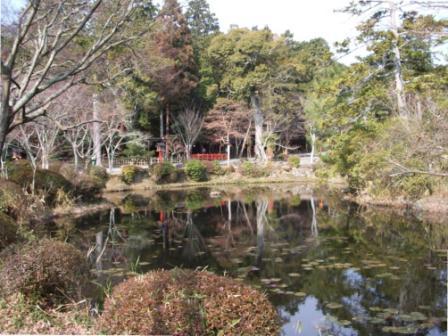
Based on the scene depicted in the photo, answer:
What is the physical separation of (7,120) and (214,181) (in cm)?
2432

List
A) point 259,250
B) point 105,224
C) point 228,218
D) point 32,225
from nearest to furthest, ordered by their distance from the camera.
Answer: point 259,250 < point 32,225 < point 105,224 < point 228,218

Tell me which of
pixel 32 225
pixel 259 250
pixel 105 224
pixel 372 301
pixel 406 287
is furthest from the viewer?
pixel 105 224

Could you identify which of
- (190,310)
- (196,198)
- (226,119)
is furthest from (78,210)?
(226,119)

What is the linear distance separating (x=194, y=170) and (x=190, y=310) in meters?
24.4

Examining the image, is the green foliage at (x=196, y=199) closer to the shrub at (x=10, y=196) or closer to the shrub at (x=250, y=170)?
the shrub at (x=250, y=170)

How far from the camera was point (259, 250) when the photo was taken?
10.7 metres

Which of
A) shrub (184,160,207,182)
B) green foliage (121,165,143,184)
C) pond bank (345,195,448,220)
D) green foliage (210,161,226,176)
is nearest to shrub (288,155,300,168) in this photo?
green foliage (210,161,226,176)

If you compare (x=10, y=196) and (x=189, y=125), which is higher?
(x=189, y=125)

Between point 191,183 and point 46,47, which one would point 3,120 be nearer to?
point 46,47

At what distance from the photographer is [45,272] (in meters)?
5.29

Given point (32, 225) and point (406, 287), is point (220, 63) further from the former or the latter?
point (406, 287)

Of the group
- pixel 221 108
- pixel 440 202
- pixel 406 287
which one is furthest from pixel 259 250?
pixel 221 108

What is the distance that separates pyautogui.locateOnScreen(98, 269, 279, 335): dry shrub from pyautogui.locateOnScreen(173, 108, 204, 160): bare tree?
1058 inches

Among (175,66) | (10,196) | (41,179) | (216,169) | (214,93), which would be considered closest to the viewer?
(10,196)
